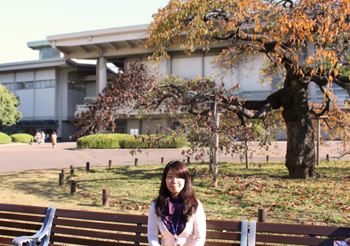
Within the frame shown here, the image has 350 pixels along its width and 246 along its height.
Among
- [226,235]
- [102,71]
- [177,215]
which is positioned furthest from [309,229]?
[102,71]

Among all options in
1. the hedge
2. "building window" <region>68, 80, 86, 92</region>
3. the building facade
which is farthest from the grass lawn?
"building window" <region>68, 80, 86, 92</region>

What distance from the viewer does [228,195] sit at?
8109mm

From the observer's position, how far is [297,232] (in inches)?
119

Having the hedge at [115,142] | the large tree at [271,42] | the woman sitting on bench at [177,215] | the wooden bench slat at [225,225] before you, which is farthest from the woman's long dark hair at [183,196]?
the hedge at [115,142]

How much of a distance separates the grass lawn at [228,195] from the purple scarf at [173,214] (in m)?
3.43

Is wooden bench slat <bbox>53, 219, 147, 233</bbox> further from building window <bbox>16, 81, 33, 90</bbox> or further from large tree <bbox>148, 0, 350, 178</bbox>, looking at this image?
building window <bbox>16, 81, 33, 90</bbox>

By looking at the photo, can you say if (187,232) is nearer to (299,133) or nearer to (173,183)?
(173,183)

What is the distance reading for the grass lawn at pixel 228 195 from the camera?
6.42 meters

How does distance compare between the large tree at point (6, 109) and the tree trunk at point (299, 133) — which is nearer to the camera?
the tree trunk at point (299, 133)

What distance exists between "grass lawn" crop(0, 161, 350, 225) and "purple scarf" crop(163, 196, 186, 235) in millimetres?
3431

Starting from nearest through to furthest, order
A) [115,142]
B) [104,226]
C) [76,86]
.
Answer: [104,226] → [115,142] → [76,86]

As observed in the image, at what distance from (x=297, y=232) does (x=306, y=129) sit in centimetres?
803

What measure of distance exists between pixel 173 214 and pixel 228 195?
5.41 meters

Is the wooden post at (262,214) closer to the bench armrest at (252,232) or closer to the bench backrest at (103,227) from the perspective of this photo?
the bench armrest at (252,232)
